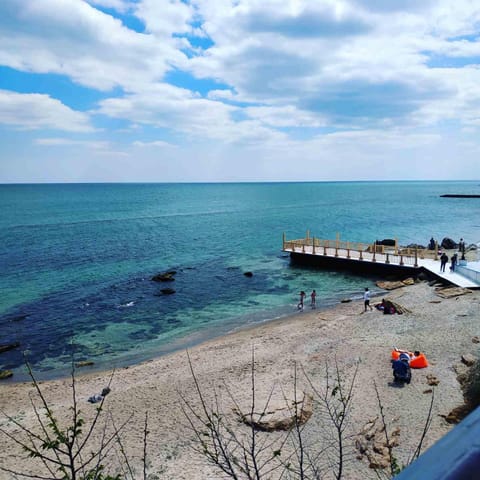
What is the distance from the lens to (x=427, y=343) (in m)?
18.2

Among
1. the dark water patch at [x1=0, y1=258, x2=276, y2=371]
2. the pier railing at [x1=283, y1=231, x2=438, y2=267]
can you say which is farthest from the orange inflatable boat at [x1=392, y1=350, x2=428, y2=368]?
the pier railing at [x1=283, y1=231, x2=438, y2=267]

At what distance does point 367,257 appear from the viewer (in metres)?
35.0

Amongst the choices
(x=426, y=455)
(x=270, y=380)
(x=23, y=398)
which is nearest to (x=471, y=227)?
(x=270, y=380)

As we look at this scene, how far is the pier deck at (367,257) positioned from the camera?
32.0 meters

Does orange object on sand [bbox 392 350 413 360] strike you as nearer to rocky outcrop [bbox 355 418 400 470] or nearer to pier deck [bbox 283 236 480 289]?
rocky outcrop [bbox 355 418 400 470]

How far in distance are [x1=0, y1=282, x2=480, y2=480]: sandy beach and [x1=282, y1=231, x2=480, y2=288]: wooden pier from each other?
25.1 ft

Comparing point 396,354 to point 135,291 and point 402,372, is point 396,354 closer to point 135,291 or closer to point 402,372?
point 402,372

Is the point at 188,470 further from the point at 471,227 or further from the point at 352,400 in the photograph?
the point at 471,227

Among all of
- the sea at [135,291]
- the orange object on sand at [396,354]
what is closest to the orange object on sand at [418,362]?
the orange object on sand at [396,354]

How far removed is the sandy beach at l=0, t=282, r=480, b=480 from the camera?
1180 centimetres

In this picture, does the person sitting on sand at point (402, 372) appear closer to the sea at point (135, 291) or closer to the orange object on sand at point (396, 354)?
the orange object on sand at point (396, 354)

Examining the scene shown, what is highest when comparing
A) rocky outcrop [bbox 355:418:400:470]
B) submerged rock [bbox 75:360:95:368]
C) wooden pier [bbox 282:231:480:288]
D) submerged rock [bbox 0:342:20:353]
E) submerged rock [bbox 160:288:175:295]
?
→ wooden pier [bbox 282:231:480:288]

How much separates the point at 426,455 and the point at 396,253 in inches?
1402

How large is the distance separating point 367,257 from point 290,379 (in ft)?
71.1
